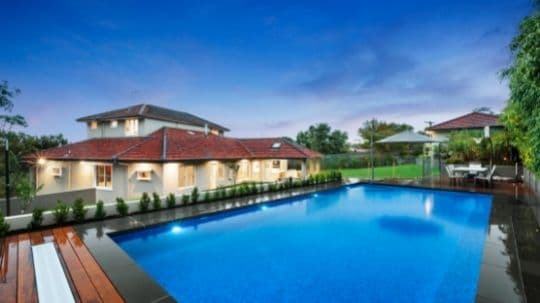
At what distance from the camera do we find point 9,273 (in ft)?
14.1

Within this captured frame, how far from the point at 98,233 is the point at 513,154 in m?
21.0

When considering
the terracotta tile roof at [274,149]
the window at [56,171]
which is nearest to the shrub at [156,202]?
the terracotta tile roof at [274,149]

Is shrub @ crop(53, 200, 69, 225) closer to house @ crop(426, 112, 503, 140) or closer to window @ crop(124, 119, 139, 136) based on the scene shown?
window @ crop(124, 119, 139, 136)

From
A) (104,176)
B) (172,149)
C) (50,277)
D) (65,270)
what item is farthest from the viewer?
(104,176)

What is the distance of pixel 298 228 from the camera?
8656 mm

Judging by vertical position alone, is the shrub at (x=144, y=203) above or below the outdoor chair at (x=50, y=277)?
above

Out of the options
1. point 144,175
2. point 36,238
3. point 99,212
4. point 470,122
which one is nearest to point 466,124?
point 470,122

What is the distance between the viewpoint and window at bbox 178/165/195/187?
14.1 m

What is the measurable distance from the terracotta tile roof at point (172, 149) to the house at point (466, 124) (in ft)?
37.0

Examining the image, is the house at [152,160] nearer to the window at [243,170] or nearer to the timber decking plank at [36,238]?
the window at [243,170]

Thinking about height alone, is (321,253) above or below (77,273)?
below

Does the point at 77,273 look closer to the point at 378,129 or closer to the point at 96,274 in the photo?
the point at 96,274

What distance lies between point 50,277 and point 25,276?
0.43 metres

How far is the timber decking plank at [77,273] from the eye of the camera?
12.0ft
